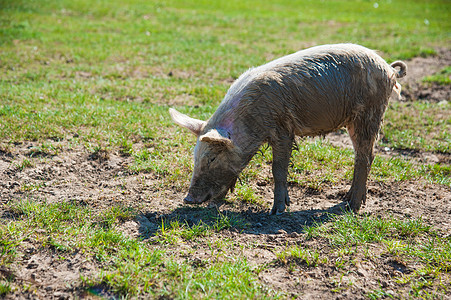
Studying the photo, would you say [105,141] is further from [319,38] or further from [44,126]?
[319,38]

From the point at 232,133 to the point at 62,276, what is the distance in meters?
2.42

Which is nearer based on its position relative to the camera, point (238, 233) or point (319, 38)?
point (238, 233)

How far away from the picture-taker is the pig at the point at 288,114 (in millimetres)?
5141

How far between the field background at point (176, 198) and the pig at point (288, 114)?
0.45 meters

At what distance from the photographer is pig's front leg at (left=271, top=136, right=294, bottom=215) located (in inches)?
207

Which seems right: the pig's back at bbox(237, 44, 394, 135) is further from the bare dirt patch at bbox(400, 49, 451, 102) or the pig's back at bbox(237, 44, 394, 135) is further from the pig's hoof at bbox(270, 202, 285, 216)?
the bare dirt patch at bbox(400, 49, 451, 102)

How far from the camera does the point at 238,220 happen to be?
504 cm

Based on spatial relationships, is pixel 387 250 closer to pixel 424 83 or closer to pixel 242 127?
pixel 242 127

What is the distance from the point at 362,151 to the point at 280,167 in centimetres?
115

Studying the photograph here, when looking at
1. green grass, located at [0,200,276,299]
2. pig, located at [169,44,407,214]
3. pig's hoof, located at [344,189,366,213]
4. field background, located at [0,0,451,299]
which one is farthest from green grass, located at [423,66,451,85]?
green grass, located at [0,200,276,299]

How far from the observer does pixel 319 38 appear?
1583cm

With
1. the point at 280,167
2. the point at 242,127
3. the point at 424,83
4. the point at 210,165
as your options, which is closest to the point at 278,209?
the point at 280,167

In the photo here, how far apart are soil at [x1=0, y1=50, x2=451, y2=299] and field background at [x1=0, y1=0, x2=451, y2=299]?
0.02 meters

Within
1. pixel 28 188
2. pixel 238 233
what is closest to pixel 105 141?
pixel 28 188
